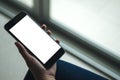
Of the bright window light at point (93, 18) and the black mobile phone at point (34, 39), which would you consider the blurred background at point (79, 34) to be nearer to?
the bright window light at point (93, 18)

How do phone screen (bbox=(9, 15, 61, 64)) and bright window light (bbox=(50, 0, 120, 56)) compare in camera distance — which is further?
bright window light (bbox=(50, 0, 120, 56))

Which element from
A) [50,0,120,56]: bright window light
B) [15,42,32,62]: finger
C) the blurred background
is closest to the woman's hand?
[15,42,32,62]: finger

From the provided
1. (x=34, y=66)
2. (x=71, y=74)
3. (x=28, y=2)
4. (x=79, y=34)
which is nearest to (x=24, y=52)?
(x=34, y=66)

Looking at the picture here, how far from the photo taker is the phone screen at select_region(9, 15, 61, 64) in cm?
100

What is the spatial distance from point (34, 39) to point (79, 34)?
0.48m

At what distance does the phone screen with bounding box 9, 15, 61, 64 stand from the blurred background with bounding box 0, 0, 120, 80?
37 centimetres

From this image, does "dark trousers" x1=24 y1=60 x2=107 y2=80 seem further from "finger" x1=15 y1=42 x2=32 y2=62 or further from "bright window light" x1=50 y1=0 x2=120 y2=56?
"bright window light" x1=50 y1=0 x2=120 y2=56

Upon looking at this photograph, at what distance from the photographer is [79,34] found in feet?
4.81

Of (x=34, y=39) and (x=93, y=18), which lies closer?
(x=34, y=39)

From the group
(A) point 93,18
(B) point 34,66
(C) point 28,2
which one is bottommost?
(B) point 34,66

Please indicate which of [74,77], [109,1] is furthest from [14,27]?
[109,1]

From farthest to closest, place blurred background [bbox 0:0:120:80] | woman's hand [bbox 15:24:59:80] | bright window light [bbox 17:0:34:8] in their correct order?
bright window light [bbox 17:0:34:8] → blurred background [bbox 0:0:120:80] → woman's hand [bbox 15:24:59:80]

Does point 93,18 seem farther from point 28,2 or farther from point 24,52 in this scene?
point 24,52

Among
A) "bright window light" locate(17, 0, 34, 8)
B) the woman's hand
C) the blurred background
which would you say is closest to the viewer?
the woman's hand
